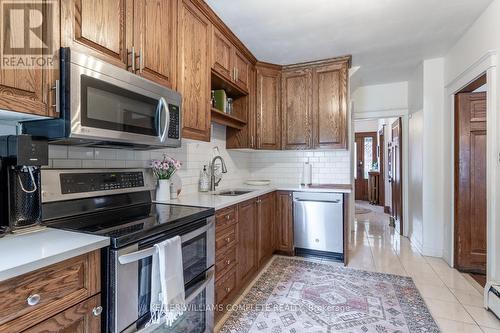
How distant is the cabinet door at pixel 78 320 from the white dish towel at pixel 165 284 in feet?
0.80

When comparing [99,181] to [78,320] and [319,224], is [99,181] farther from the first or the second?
[319,224]

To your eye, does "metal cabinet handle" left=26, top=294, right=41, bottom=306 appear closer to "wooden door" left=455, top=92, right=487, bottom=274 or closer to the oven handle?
the oven handle

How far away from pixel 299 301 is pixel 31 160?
209 centimetres

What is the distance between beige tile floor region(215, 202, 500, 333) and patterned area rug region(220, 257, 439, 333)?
0.37ft

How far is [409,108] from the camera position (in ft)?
13.3

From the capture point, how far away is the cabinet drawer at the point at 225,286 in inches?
73.9

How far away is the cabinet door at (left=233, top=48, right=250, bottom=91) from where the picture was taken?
276 cm

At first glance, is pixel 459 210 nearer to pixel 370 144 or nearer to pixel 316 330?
pixel 316 330

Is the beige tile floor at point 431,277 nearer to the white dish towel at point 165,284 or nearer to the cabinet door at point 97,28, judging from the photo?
the white dish towel at point 165,284

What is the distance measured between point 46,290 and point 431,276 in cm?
321

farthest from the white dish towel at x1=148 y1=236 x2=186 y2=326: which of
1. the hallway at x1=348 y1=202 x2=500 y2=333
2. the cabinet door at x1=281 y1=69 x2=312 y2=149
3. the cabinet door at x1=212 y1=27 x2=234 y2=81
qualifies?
the cabinet door at x1=281 y1=69 x2=312 y2=149

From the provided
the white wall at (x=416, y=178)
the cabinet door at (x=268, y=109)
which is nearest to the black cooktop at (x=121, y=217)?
the cabinet door at (x=268, y=109)

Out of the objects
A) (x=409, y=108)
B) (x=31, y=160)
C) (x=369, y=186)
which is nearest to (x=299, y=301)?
(x=31, y=160)

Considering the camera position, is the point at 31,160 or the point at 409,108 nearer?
the point at 31,160
